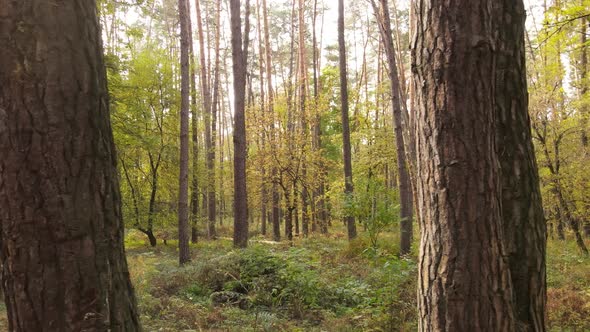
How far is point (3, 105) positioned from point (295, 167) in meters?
17.0

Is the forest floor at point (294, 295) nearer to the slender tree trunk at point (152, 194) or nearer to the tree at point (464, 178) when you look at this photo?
the tree at point (464, 178)

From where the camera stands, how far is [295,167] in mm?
18531

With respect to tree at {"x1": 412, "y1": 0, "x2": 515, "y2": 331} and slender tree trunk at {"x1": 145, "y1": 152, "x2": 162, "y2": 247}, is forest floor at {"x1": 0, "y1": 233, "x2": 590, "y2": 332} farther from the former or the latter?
slender tree trunk at {"x1": 145, "y1": 152, "x2": 162, "y2": 247}

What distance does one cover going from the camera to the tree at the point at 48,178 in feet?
5.17

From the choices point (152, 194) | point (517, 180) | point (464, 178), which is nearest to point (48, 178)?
point (464, 178)

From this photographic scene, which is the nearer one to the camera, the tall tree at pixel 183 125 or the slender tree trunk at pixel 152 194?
the tall tree at pixel 183 125

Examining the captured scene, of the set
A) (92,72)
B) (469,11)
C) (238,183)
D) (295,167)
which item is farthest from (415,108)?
(295,167)

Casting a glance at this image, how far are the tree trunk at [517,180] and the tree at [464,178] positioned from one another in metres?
0.12

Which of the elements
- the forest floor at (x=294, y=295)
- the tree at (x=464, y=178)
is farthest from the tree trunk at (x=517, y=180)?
the forest floor at (x=294, y=295)

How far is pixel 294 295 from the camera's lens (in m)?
6.79

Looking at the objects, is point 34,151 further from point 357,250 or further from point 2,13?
point 357,250

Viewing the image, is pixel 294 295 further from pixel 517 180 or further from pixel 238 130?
pixel 238 130

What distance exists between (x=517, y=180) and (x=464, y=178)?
41cm

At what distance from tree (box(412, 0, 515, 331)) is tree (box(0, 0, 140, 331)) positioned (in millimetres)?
1837
